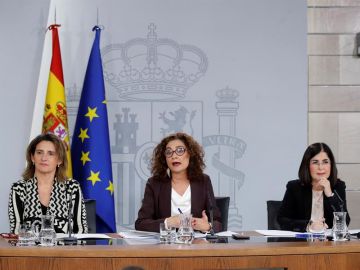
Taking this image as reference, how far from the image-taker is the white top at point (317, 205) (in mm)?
4199

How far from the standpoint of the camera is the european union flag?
5.00 meters

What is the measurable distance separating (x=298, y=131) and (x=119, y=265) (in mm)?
2570

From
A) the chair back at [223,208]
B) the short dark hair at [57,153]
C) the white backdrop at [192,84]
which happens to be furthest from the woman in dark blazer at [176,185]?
the white backdrop at [192,84]

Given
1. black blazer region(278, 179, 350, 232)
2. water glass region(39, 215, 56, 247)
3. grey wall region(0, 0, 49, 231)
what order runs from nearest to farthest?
water glass region(39, 215, 56, 247)
black blazer region(278, 179, 350, 232)
grey wall region(0, 0, 49, 231)

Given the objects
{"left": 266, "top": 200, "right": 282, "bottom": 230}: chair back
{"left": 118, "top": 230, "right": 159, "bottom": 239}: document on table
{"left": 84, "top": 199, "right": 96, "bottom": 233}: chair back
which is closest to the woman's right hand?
{"left": 118, "top": 230, "right": 159, "bottom": 239}: document on table

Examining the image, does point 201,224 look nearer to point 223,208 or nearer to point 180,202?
point 180,202

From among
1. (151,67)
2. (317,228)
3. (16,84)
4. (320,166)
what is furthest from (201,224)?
(16,84)

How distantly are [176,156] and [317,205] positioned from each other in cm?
85

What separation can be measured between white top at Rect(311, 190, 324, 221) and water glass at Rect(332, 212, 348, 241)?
0.59 meters

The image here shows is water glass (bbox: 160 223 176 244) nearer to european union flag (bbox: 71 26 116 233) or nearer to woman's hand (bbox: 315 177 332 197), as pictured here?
woman's hand (bbox: 315 177 332 197)

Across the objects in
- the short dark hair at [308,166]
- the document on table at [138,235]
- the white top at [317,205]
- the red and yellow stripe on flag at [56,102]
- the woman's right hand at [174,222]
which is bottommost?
the document on table at [138,235]

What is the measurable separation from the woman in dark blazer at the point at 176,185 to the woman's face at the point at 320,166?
23.5 inches

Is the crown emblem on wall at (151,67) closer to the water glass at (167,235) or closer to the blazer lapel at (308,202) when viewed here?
the blazer lapel at (308,202)

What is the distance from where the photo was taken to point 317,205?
13.9ft
